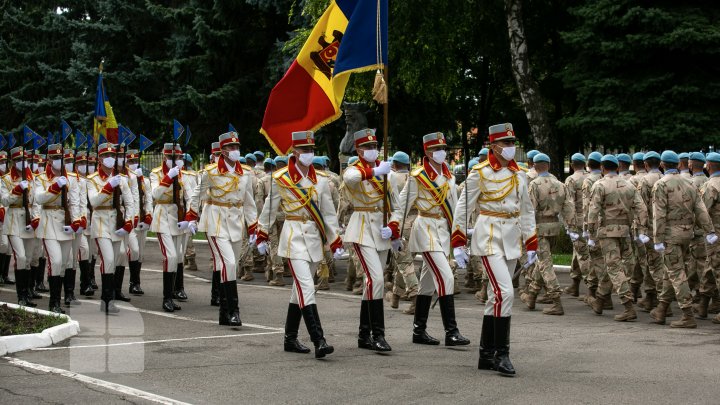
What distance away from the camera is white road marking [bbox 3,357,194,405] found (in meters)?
8.32

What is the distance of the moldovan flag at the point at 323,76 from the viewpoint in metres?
11.8

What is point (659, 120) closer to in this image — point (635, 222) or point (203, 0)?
point (635, 222)

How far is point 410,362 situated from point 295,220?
6.48 feet

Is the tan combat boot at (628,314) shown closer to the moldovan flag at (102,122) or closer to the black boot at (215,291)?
the black boot at (215,291)

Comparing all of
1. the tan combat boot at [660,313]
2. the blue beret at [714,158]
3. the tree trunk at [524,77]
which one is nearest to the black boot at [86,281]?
the tan combat boot at [660,313]

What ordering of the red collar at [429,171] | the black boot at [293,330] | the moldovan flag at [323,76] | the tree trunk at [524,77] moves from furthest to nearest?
the tree trunk at [524,77]
the moldovan flag at [323,76]
the red collar at [429,171]
the black boot at [293,330]

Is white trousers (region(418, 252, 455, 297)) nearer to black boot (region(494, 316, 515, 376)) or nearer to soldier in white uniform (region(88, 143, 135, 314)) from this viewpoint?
black boot (region(494, 316, 515, 376))

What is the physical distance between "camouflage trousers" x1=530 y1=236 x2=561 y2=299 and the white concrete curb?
20.5ft

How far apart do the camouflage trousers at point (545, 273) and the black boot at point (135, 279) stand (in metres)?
6.35

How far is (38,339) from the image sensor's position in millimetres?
10898

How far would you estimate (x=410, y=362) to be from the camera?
10164mm

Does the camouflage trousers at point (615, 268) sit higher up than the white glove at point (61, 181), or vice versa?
the white glove at point (61, 181)

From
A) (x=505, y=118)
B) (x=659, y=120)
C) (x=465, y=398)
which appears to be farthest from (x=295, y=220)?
(x=505, y=118)

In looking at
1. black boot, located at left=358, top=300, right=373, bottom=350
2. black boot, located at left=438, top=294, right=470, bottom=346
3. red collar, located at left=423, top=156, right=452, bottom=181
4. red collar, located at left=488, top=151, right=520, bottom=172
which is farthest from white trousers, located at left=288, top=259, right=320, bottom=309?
red collar, located at left=488, top=151, right=520, bottom=172
